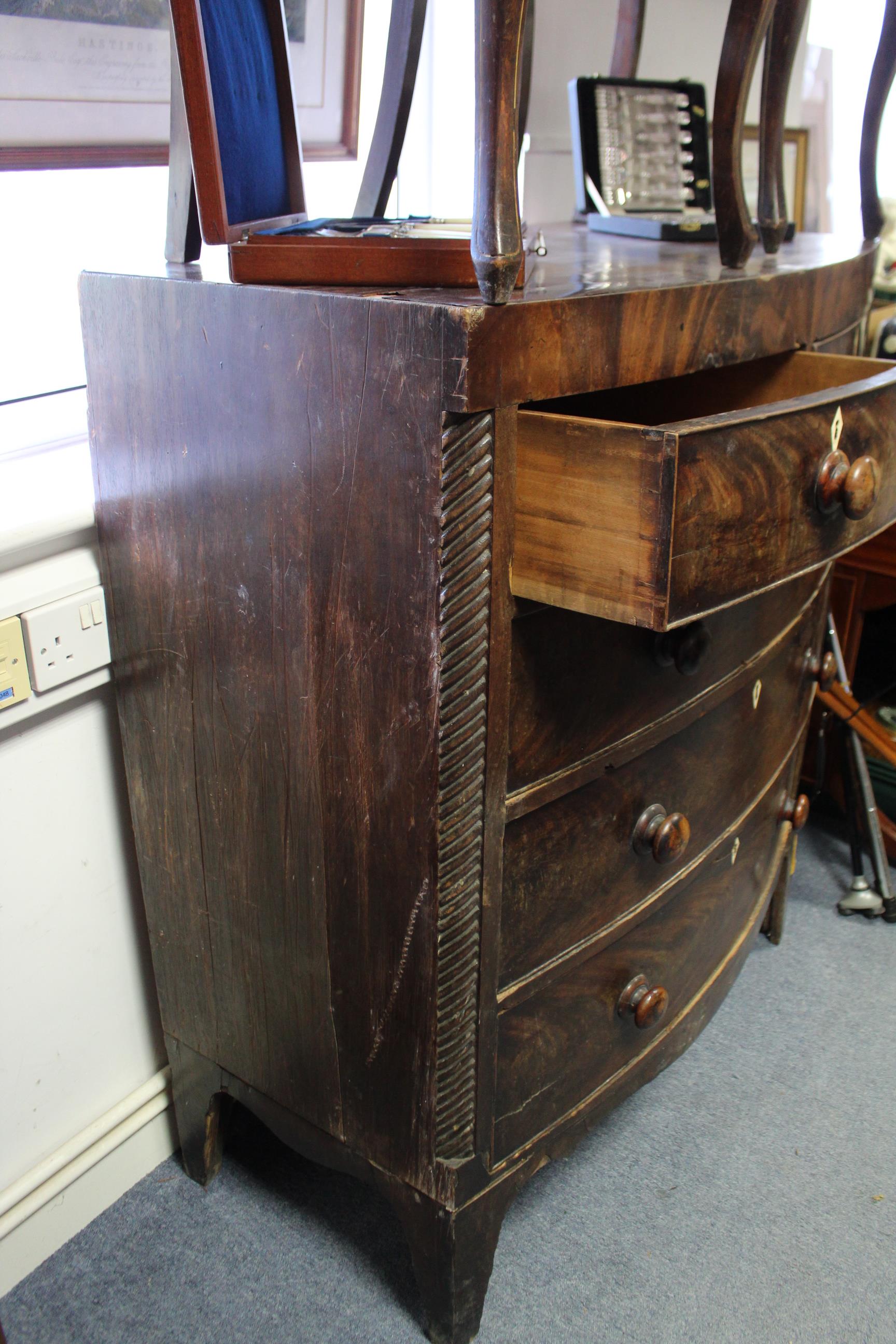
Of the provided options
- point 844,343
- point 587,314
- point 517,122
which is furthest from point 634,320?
point 844,343

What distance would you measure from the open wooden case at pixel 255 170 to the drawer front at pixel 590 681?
309mm

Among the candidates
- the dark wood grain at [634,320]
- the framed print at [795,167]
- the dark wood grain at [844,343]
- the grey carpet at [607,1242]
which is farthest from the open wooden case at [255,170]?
the framed print at [795,167]

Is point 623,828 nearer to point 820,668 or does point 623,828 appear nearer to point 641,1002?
point 641,1002

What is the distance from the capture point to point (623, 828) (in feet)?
3.79

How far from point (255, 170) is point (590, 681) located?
58 centimetres

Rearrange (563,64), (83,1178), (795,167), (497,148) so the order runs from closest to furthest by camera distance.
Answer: (497,148)
(83,1178)
(563,64)
(795,167)

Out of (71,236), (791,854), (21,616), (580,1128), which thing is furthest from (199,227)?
(791,854)

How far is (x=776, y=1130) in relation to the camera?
5.16 ft

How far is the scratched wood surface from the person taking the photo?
89 centimetres

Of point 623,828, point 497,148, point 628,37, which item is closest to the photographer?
point 497,148

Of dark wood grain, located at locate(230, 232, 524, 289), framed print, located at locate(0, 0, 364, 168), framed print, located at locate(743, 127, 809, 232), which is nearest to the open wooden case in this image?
dark wood grain, located at locate(230, 232, 524, 289)

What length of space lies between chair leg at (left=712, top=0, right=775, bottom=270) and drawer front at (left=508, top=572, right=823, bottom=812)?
0.38 m

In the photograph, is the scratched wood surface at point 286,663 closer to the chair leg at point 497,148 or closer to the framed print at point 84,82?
the chair leg at point 497,148

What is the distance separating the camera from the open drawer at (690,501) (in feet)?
2.60
